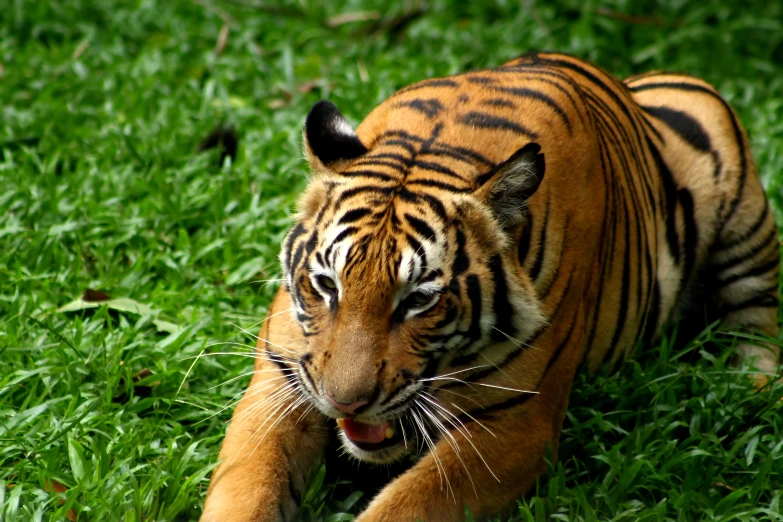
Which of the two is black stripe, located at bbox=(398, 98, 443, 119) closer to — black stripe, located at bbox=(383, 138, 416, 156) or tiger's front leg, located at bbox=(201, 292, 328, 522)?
black stripe, located at bbox=(383, 138, 416, 156)

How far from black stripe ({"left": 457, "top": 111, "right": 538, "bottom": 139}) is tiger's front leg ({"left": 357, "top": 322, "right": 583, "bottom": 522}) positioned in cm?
73

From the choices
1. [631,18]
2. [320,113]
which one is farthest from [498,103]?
[631,18]

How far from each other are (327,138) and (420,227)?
0.51 meters

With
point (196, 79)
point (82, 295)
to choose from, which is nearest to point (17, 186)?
point (82, 295)

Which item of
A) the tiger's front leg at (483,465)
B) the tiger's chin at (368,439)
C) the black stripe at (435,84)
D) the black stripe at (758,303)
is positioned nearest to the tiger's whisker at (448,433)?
the tiger's front leg at (483,465)

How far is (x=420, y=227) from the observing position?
3.07 meters

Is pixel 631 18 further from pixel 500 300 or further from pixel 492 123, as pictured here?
pixel 500 300

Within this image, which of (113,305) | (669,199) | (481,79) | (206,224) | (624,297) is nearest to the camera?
(481,79)

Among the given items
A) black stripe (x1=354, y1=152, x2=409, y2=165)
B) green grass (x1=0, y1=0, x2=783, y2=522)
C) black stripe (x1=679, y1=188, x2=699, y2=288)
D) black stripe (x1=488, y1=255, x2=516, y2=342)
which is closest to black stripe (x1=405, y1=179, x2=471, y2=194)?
black stripe (x1=354, y1=152, x2=409, y2=165)

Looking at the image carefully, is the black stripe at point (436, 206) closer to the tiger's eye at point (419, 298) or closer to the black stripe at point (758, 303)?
the tiger's eye at point (419, 298)

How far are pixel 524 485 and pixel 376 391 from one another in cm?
68

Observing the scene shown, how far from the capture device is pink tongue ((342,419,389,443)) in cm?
321

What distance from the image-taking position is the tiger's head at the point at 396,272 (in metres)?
2.96

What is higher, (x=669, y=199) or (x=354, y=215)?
(x=354, y=215)
